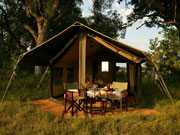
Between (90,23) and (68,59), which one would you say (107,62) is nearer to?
(68,59)

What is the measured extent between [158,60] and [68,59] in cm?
502

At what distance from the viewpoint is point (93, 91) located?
521 cm

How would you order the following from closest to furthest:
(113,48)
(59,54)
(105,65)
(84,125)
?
1. (84,125)
2. (113,48)
3. (59,54)
4. (105,65)

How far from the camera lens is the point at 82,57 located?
5691 millimetres

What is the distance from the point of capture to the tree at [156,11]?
9.74m

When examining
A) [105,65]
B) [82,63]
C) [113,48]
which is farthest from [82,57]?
[105,65]

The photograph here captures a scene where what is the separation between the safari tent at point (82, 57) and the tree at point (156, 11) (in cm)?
482

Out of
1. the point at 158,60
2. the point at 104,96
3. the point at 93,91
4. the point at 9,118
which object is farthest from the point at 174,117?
the point at 9,118

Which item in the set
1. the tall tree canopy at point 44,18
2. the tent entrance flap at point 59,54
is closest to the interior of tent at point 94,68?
the tent entrance flap at point 59,54

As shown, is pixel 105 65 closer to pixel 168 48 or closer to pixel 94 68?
pixel 94 68

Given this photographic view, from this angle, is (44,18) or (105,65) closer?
(105,65)

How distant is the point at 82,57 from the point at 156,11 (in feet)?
30.9

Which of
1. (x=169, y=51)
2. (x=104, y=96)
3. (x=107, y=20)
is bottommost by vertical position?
(x=104, y=96)

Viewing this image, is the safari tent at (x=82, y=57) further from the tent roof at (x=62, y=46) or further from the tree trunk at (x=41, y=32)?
the tree trunk at (x=41, y=32)
